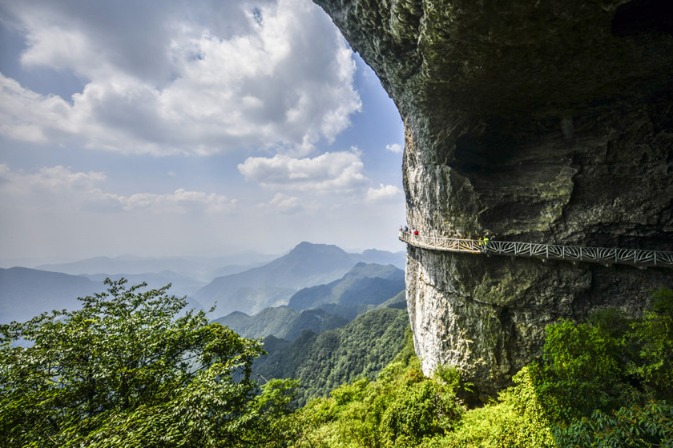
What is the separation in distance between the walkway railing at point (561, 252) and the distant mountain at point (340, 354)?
179 feet

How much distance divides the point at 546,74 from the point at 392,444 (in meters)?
19.3

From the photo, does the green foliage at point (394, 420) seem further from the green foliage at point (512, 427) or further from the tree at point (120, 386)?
the tree at point (120, 386)

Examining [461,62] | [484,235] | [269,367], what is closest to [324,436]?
[484,235]

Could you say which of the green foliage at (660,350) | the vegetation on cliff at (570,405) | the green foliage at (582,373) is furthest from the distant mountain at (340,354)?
the green foliage at (660,350)

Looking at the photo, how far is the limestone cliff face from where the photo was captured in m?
12.4

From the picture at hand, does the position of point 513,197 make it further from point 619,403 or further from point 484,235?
point 619,403

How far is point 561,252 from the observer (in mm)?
15992

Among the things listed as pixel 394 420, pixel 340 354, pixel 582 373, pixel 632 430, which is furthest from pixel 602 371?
pixel 340 354

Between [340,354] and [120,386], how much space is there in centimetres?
8305

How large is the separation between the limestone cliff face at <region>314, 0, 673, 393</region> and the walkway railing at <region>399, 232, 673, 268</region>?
80 cm

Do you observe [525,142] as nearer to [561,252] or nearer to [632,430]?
[561,252]

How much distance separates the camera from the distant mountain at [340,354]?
71.9 meters

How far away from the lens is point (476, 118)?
18.2m

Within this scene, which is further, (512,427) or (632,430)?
(512,427)
